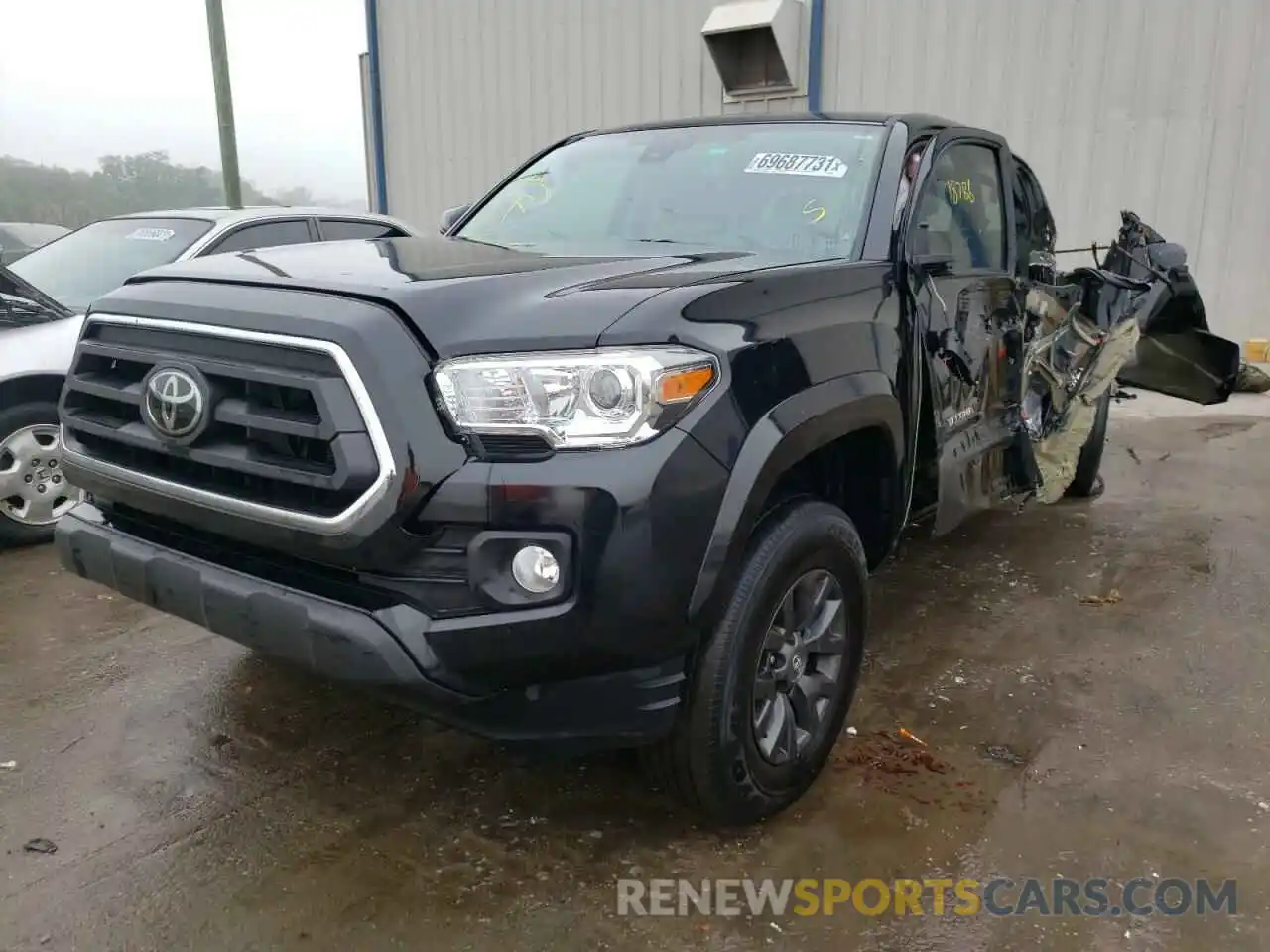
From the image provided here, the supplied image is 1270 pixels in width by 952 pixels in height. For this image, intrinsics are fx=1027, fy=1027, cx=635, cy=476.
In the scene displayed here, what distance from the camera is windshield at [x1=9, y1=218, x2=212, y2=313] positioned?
529 centimetres

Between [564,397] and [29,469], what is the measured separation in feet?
11.6

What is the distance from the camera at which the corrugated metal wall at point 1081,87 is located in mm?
9055

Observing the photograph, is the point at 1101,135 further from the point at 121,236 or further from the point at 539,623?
the point at 539,623

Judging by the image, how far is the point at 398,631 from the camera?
2.10m

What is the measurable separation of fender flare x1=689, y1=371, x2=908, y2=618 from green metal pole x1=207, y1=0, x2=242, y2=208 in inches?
322


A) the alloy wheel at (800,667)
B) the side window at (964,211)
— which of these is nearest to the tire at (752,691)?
the alloy wheel at (800,667)

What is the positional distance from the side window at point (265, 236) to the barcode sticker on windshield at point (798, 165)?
286cm

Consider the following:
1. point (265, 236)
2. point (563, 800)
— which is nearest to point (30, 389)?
point (265, 236)

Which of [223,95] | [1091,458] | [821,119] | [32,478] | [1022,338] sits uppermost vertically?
[223,95]

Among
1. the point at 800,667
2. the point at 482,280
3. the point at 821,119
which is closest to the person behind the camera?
the point at 482,280

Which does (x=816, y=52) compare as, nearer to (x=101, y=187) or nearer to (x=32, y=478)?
(x=101, y=187)

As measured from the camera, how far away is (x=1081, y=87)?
31.0 feet

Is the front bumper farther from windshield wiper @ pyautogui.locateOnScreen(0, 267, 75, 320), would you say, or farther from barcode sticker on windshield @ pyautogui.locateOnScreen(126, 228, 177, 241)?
barcode sticker on windshield @ pyautogui.locateOnScreen(126, 228, 177, 241)

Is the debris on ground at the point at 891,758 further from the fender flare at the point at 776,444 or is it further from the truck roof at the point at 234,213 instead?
the truck roof at the point at 234,213
